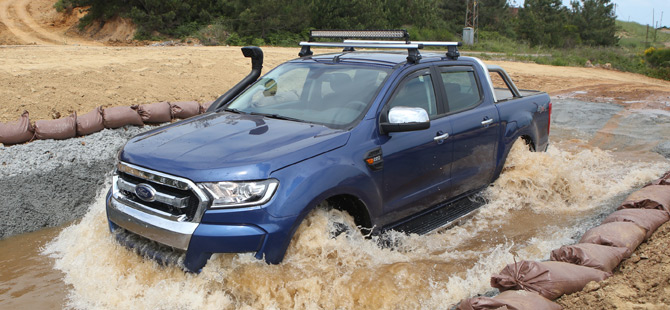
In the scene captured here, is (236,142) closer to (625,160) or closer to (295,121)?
(295,121)

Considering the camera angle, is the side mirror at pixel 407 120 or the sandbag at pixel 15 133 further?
the sandbag at pixel 15 133

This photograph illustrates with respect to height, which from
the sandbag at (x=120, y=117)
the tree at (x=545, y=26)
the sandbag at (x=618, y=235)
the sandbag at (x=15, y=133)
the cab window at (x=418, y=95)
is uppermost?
the tree at (x=545, y=26)

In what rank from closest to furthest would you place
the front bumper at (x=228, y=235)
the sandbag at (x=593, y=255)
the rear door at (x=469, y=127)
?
1. the front bumper at (x=228, y=235)
2. the sandbag at (x=593, y=255)
3. the rear door at (x=469, y=127)

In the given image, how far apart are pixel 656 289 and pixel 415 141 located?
6.84 feet

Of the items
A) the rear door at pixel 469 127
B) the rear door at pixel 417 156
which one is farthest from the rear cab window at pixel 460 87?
the rear door at pixel 417 156

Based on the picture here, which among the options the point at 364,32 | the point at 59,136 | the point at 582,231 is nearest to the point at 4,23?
the point at 59,136

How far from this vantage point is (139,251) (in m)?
4.16

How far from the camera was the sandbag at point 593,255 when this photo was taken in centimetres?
396

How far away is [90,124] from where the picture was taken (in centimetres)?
780

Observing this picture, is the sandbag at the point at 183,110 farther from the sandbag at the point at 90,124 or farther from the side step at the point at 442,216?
the side step at the point at 442,216

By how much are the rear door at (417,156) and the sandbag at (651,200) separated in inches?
66.6

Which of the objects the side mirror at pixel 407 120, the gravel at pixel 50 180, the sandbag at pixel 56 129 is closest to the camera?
the side mirror at pixel 407 120

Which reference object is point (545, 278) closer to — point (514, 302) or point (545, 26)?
point (514, 302)

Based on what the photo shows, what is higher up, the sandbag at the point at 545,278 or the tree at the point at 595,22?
the tree at the point at 595,22
